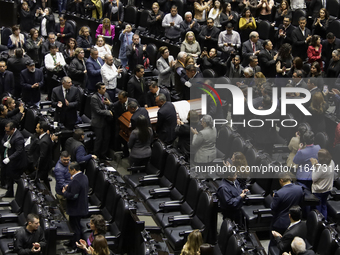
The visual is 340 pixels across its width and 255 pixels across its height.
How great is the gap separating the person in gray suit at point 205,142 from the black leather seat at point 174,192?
1.58 ft

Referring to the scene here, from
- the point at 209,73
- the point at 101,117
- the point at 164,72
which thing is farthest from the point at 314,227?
the point at 164,72

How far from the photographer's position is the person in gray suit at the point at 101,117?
984 centimetres

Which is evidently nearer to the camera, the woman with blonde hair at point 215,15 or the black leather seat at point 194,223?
the black leather seat at point 194,223

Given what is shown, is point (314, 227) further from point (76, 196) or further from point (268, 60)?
point (268, 60)

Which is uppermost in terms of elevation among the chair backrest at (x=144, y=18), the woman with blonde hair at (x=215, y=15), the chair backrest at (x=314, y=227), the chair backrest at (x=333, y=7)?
the chair backrest at (x=333, y=7)

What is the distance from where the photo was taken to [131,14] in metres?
15.1

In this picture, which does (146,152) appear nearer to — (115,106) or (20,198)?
(115,106)

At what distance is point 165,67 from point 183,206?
3.77 m

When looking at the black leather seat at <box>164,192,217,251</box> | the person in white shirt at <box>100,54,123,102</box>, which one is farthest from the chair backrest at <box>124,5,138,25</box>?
the black leather seat at <box>164,192,217,251</box>

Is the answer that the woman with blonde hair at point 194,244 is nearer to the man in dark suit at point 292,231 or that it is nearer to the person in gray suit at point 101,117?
the man in dark suit at point 292,231

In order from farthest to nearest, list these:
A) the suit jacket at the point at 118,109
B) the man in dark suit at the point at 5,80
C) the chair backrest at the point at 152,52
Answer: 1. the chair backrest at the point at 152,52
2. the man in dark suit at the point at 5,80
3. the suit jacket at the point at 118,109

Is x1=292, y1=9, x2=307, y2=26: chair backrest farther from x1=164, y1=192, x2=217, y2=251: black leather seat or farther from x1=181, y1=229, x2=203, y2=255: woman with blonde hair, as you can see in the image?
x1=181, y1=229, x2=203, y2=255: woman with blonde hair

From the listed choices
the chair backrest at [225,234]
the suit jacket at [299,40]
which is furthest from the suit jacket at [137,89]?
the chair backrest at [225,234]

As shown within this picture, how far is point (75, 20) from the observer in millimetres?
15609
